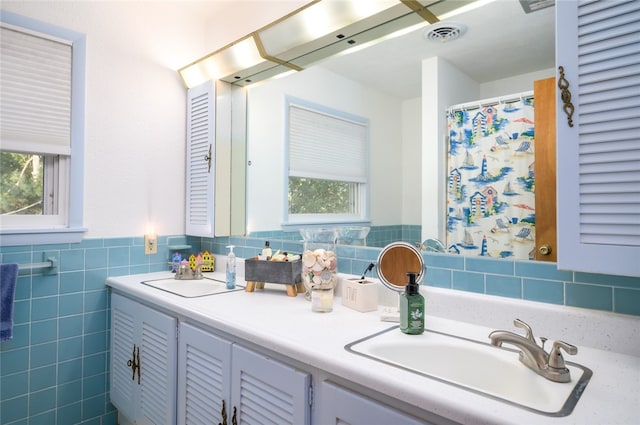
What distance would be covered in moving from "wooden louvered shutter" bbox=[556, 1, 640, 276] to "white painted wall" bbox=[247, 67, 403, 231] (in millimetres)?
758

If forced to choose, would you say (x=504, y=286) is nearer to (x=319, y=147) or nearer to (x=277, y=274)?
(x=277, y=274)

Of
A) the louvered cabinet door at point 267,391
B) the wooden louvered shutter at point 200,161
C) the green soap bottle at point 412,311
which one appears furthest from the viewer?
the wooden louvered shutter at point 200,161

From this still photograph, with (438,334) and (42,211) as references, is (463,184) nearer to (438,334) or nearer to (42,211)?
(438,334)

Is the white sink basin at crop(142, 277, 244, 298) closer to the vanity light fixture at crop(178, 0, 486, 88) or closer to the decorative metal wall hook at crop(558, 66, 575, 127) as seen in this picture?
the vanity light fixture at crop(178, 0, 486, 88)

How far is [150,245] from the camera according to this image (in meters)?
2.32

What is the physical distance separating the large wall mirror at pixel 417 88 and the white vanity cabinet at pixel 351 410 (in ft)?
2.54

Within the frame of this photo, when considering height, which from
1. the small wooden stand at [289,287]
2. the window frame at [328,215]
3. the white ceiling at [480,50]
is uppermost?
the white ceiling at [480,50]

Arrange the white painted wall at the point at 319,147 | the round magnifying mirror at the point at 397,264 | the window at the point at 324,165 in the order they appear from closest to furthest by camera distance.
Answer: the round magnifying mirror at the point at 397,264 → the white painted wall at the point at 319,147 → the window at the point at 324,165

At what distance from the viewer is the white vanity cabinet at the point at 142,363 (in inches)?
65.2

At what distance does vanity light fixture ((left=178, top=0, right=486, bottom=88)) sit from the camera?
4.99ft

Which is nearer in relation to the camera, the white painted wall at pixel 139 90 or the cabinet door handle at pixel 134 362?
the cabinet door handle at pixel 134 362

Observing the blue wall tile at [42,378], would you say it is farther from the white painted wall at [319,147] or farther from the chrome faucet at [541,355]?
the chrome faucet at [541,355]

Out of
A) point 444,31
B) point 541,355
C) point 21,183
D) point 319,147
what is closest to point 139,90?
point 21,183

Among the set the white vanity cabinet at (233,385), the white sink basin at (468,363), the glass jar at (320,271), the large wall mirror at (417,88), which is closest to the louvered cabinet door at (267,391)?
the white vanity cabinet at (233,385)
